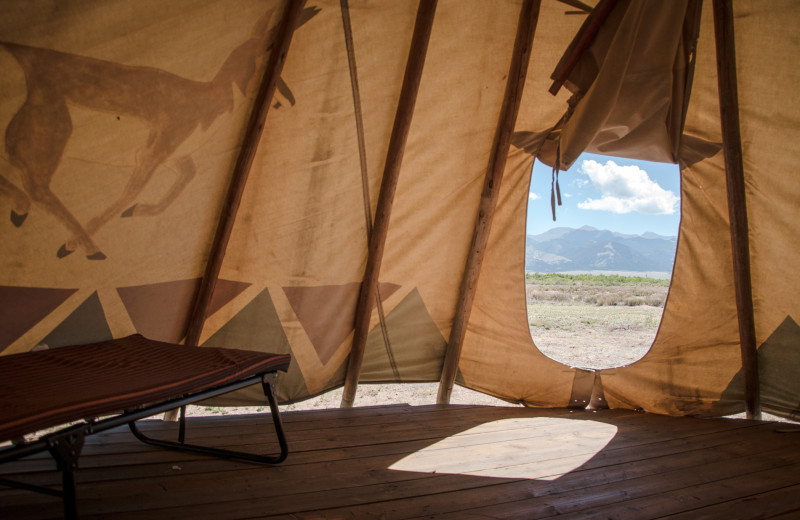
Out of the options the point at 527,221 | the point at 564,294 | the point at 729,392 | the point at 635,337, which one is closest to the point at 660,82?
the point at 527,221

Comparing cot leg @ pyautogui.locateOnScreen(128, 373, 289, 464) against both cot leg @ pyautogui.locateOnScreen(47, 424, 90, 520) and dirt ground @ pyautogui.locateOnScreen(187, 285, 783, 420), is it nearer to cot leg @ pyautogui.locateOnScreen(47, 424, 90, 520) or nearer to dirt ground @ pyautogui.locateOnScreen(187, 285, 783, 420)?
cot leg @ pyautogui.locateOnScreen(47, 424, 90, 520)

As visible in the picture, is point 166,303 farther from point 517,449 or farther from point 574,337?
point 574,337

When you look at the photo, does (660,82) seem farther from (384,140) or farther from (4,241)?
(4,241)

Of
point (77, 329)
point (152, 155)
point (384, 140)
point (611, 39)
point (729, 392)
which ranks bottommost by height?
point (729, 392)

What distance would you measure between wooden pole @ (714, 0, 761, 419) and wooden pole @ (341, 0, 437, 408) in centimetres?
148

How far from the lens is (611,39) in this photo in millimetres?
2123

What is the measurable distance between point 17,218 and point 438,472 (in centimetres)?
207

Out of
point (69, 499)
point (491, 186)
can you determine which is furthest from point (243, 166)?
point (69, 499)

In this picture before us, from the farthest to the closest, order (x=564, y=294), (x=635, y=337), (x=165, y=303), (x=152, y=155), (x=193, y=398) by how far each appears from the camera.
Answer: (x=564, y=294), (x=635, y=337), (x=165, y=303), (x=152, y=155), (x=193, y=398)

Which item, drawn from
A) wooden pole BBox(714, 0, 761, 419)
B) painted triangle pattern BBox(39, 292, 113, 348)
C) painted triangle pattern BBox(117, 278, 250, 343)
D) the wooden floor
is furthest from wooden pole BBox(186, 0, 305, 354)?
wooden pole BBox(714, 0, 761, 419)

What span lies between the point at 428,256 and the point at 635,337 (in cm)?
797

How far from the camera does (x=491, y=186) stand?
3.13 meters

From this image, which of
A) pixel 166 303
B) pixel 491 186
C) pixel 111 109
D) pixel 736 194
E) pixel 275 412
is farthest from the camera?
pixel 491 186

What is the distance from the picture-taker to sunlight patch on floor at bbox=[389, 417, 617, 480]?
217cm
